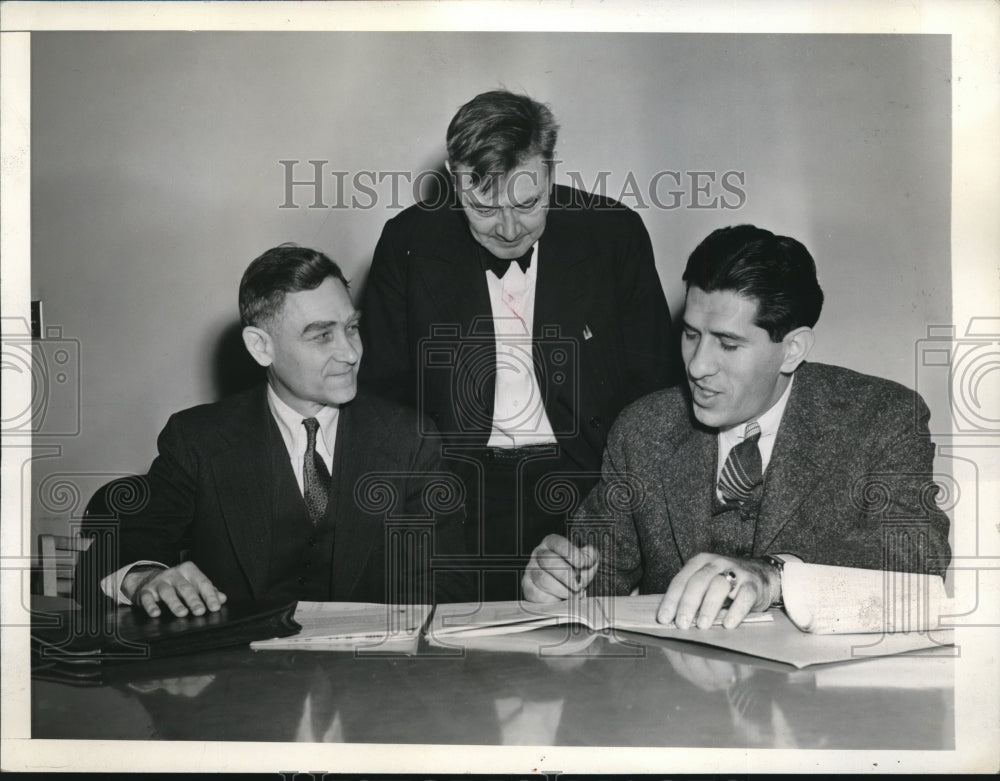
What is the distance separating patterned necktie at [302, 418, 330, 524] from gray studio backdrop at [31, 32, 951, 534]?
0.96 ft

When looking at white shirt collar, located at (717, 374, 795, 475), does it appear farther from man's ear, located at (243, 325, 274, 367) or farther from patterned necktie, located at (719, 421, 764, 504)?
man's ear, located at (243, 325, 274, 367)

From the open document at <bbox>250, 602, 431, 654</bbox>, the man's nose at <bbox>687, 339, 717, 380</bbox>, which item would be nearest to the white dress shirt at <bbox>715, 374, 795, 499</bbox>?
the man's nose at <bbox>687, 339, 717, 380</bbox>

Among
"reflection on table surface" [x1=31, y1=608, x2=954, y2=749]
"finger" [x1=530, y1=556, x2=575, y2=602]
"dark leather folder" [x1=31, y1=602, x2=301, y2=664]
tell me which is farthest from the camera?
"finger" [x1=530, y1=556, x2=575, y2=602]

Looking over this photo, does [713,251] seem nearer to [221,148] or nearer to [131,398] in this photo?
[221,148]

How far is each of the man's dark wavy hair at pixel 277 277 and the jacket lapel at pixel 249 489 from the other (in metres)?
0.22

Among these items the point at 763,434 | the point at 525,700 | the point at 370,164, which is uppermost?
the point at 370,164

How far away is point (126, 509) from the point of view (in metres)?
2.18

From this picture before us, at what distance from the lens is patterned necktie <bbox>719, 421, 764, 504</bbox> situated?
203cm

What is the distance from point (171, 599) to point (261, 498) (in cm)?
36

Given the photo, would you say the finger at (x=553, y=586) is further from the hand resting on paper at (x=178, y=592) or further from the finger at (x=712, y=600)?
the hand resting on paper at (x=178, y=592)

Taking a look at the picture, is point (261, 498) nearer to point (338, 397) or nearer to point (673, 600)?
point (338, 397)

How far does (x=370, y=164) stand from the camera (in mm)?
2270

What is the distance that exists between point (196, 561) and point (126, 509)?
0.23 metres

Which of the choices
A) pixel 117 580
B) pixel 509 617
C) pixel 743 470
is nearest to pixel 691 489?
pixel 743 470
